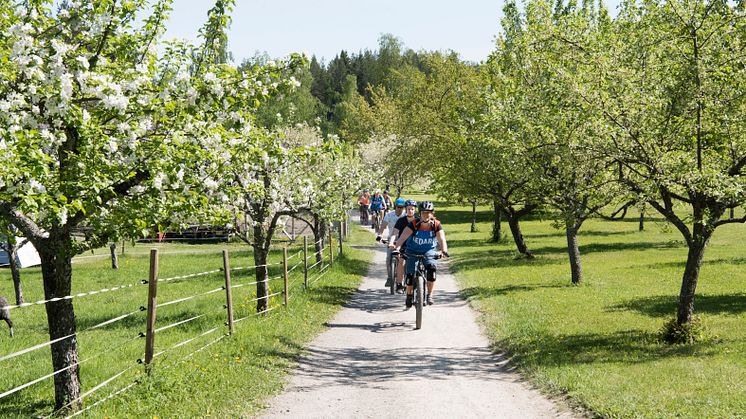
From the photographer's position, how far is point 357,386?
934 cm

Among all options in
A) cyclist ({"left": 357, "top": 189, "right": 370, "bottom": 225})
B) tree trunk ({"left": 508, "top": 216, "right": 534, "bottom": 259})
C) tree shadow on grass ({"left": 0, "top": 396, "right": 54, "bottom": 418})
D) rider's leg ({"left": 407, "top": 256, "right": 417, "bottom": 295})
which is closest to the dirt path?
rider's leg ({"left": 407, "top": 256, "right": 417, "bottom": 295})

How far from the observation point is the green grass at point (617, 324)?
8.59 meters

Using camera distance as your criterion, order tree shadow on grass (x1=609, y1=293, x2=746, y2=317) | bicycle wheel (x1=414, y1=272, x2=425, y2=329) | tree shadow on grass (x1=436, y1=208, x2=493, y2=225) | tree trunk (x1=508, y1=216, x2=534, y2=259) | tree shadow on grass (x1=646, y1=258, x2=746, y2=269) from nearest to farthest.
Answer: bicycle wheel (x1=414, y1=272, x2=425, y2=329), tree shadow on grass (x1=609, y1=293, x2=746, y2=317), tree shadow on grass (x1=646, y1=258, x2=746, y2=269), tree trunk (x1=508, y1=216, x2=534, y2=259), tree shadow on grass (x1=436, y1=208, x2=493, y2=225)

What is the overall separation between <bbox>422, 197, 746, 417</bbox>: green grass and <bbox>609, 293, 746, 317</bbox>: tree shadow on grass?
0.02 metres

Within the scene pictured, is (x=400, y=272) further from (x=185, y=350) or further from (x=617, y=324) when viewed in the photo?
(x=185, y=350)

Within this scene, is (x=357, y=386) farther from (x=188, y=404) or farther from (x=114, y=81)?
(x=114, y=81)

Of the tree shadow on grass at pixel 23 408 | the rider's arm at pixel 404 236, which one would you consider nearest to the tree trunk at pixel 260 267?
the rider's arm at pixel 404 236

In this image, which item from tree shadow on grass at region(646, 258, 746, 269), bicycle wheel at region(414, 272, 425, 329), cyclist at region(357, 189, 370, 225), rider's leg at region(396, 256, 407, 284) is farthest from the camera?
cyclist at region(357, 189, 370, 225)

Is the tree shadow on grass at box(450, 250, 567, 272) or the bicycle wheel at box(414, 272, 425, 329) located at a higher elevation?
the bicycle wheel at box(414, 272, 425, 329)

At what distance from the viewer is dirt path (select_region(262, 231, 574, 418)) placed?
8258mm

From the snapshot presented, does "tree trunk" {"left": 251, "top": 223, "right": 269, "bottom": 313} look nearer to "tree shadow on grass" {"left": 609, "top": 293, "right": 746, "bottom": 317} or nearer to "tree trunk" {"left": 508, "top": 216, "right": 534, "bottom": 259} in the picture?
"tree shadow on grass" {"left": 609, "top": 293, "right": 746, "bottom": 317}

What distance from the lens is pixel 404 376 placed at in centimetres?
980

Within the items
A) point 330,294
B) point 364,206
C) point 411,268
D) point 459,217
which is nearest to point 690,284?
point 411,268

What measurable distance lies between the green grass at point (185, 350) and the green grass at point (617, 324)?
3.65m
